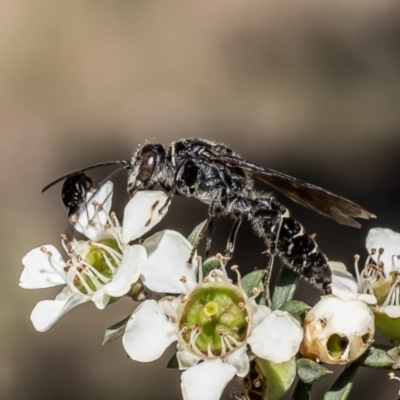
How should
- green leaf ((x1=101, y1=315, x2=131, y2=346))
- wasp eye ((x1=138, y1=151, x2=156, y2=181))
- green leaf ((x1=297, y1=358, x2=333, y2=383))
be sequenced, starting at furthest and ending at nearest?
wasp eye ((x1=138, y1=151, x2=156, y2=181)) < green leaf ((x1=101, y1=315, x2=131, y2=346)) < green leaf ((x1=297, y1=358, x2=333, y2=383))

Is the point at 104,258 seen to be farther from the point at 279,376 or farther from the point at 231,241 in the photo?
the point at 279,376

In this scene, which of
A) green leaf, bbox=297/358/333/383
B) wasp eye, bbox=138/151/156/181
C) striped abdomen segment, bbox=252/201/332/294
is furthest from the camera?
wasp eye, bbox=138/151/156/181

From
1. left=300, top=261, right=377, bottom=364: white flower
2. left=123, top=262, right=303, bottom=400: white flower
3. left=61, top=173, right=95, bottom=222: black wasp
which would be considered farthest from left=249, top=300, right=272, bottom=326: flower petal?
left=61, top=173, right=95, bottom=222: black wasp

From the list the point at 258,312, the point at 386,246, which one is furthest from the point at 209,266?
the point at 386,246

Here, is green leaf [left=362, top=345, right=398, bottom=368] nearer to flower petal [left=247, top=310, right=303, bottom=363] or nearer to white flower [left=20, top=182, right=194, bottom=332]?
flower petal [left=247, top=310, right=303, bottom=363]

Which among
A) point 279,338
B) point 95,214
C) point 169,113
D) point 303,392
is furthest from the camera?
point 169,113

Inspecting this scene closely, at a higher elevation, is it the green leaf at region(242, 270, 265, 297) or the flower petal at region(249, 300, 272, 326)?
the green leaf at region(242, 270, 265, 297)

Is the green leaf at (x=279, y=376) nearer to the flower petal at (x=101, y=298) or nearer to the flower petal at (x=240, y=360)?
the flower petal at (x=240, y=360)

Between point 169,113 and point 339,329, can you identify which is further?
point 169,113
